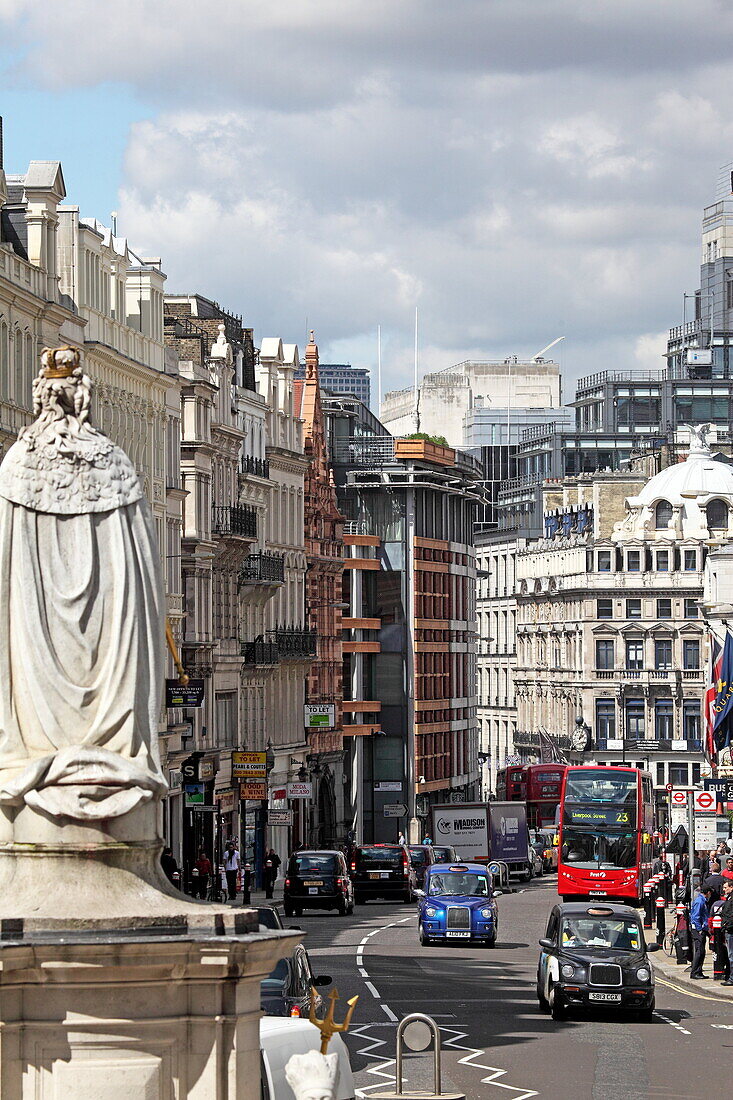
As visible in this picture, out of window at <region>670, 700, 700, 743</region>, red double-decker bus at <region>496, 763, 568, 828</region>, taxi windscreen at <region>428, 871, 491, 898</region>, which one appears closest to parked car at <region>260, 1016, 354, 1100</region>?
taxi windscreen at <region>428, 871, 491, 898</region>

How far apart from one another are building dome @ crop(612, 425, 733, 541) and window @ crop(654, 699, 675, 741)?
11014 mm

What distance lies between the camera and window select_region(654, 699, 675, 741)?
158 m

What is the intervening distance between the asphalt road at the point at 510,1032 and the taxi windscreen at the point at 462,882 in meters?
1.65

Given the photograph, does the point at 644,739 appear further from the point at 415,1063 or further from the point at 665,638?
the point at 415,1063

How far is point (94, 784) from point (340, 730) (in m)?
97.3

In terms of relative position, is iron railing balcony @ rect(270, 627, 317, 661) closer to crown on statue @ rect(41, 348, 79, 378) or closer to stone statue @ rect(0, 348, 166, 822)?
crown on statue @ rect(41, 348, 79, 378)

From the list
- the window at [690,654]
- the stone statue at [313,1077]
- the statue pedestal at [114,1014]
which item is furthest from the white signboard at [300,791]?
the window at [690,654]

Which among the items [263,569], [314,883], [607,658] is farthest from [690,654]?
[314,883]

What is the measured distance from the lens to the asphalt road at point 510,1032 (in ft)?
83.4

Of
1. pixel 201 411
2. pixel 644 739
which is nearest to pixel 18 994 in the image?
pixel 201 411

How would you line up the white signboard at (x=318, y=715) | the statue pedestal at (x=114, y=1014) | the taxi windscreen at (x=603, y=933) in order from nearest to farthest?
the statue pedestal at (x=114, y=1014)
the taxi windscreen at (x=603, y=933)
the white signboard at (x=318, y=715)

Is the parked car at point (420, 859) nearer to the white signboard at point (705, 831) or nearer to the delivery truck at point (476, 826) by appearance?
the delivery truck at point (476, 826)

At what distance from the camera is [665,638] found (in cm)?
16062

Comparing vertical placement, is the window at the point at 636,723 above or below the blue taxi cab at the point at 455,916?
above
